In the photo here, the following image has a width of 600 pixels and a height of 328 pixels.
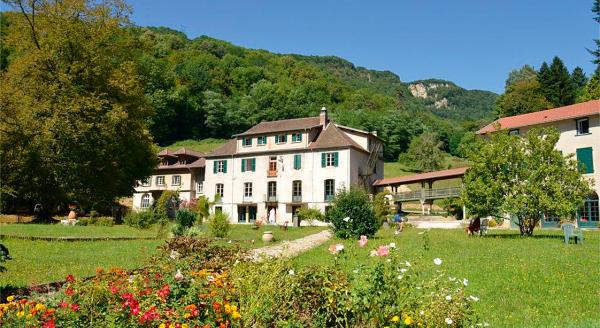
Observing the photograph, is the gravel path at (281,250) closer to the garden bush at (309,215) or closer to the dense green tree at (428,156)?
the garden bush at (309,215)

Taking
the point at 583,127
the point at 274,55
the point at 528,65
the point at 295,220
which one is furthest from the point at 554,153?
the point at 274,55

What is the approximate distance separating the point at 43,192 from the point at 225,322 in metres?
26.9

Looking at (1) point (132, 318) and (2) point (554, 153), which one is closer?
(1) point (132, 318)

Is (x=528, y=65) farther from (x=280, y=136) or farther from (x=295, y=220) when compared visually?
(x=295, y=220)

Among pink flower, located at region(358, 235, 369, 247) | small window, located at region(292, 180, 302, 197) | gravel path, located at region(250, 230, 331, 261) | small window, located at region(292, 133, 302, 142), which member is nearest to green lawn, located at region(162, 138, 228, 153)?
small window, located at region(292, 133, 302, 142)

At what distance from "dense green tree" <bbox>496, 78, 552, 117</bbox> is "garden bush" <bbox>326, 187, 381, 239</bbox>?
53.1m

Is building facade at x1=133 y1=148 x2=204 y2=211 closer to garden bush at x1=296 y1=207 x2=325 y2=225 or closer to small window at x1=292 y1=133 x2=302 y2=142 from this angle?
small window at x1=292 y1=133 x2=302 y2=142

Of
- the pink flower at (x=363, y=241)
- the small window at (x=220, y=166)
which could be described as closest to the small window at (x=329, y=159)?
the small window at (x=220, y=166)

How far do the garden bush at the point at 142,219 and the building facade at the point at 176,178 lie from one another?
26353 millimetres

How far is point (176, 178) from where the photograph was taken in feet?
181

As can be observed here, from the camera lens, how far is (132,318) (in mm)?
4551

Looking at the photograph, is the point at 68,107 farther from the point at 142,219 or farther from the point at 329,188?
the point at 329,188

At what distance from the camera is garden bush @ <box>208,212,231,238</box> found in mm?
20375

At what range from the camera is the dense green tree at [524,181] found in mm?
20547
